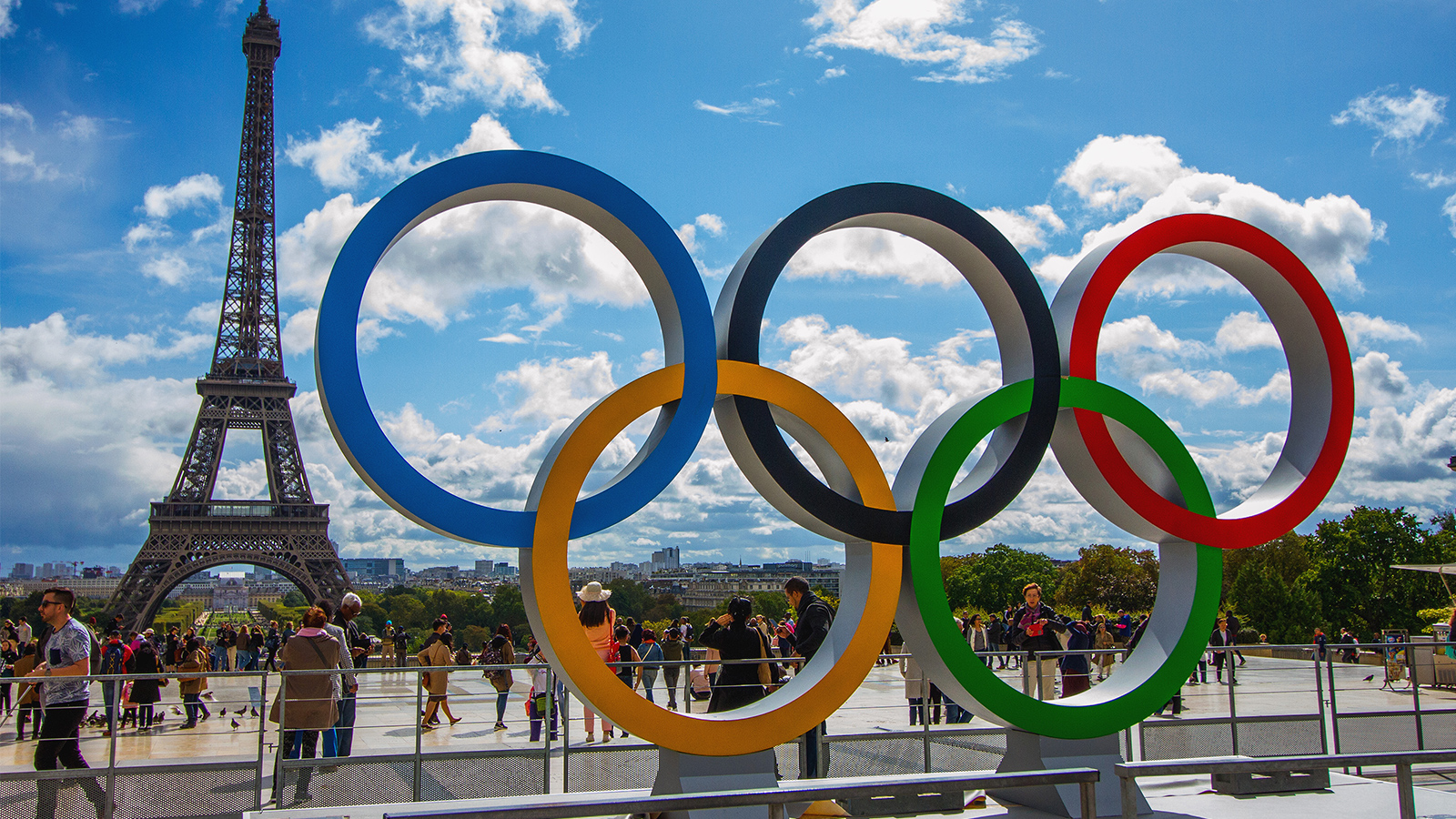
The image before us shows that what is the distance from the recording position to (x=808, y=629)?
820 centimetres

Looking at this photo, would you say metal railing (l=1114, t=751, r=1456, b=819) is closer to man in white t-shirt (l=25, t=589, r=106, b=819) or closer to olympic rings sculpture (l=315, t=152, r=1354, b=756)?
olympic rings sculpture (l=315, t=152, r=1354, b=756)

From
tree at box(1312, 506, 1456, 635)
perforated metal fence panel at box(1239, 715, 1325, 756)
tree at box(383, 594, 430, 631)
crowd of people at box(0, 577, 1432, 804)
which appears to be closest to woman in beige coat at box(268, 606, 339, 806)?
crowd of people at box(0, 577, 1432, 804)

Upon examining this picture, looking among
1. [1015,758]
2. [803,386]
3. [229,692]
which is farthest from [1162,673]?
[229,692]

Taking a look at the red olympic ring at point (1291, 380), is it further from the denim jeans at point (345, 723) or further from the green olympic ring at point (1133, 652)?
the denim jeans at point (345, 723)

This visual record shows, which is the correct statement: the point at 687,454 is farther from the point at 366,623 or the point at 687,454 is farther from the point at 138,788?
the point at 366,623

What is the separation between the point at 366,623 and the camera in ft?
255

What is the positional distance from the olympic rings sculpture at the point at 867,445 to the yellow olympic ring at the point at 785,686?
0.01 m

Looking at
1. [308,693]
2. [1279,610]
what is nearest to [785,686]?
[308,693]

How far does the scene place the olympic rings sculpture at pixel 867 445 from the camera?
634cm

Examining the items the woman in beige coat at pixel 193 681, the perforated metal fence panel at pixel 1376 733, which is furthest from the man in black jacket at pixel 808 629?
the woman in beige coat at pixel 193 681

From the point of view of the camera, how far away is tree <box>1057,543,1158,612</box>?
189ft

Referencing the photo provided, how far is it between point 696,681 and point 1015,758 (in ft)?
18.3

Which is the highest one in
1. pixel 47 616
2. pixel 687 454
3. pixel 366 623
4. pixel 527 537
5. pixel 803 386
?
pixel 803 386

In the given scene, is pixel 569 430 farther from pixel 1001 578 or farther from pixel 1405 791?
pixel 1001 578
